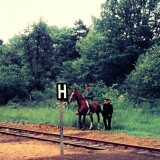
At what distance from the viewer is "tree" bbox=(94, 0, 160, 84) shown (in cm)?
5109

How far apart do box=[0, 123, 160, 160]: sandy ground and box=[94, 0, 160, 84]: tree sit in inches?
1185

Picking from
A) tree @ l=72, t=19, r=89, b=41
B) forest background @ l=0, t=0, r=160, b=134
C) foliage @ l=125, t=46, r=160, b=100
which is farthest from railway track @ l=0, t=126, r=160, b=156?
tree @ l=72, t=19, r=89, b=41

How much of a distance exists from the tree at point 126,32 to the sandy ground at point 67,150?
3009 cm

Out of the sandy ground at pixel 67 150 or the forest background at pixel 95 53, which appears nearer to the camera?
the sandy ground at pixel 67 150

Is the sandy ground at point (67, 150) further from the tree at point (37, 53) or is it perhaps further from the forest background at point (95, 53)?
the tree at point (37, 53)

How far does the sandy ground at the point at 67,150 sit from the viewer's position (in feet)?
42.6

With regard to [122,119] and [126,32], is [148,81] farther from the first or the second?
[126,32]

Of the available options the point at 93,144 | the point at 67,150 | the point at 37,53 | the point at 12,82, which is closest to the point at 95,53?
the point at 37,53

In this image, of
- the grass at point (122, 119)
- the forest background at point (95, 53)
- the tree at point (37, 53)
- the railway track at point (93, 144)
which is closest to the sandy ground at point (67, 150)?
the railway track at point (93, 144)

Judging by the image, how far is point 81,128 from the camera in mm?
23438

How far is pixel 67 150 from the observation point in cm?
1544

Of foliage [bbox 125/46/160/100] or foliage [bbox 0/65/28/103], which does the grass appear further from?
foliage [bbox 0/65/28/103]

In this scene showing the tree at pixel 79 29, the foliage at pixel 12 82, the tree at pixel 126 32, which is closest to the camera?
the foliage at pixel 12 82

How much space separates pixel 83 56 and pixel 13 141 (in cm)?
3730
